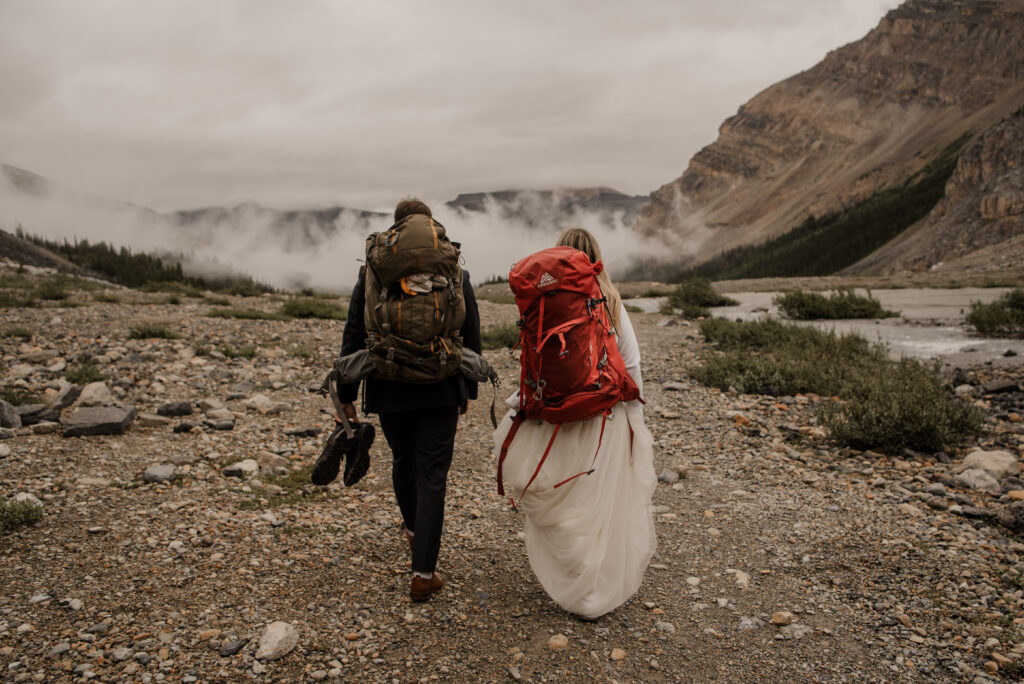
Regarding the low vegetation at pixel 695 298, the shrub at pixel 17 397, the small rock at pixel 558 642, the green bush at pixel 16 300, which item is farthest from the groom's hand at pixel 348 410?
the low vegetation at pixel 695 298

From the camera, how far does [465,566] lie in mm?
4789

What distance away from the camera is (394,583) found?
4.46 metres

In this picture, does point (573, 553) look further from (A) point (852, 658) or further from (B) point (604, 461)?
(A) point (852, 658)

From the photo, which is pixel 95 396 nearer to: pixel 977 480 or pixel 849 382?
pixel 977 480

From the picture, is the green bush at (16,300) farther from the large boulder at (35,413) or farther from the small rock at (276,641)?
the small rock at (276,641)

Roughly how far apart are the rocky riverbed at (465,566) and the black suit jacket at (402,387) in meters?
1.34

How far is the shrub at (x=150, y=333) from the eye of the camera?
35.7 ft

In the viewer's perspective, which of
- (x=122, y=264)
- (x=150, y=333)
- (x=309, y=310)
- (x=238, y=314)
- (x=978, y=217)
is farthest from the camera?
(x=978, y=217)

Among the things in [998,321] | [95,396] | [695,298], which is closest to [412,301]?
[95,396]

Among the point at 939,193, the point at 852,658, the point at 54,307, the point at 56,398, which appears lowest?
the point at 852,658

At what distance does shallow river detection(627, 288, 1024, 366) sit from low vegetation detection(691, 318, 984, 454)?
51.1 inches

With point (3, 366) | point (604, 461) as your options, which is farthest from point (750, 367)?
point (3, 366)

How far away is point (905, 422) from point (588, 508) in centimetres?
511

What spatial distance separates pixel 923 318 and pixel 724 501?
1857cm
